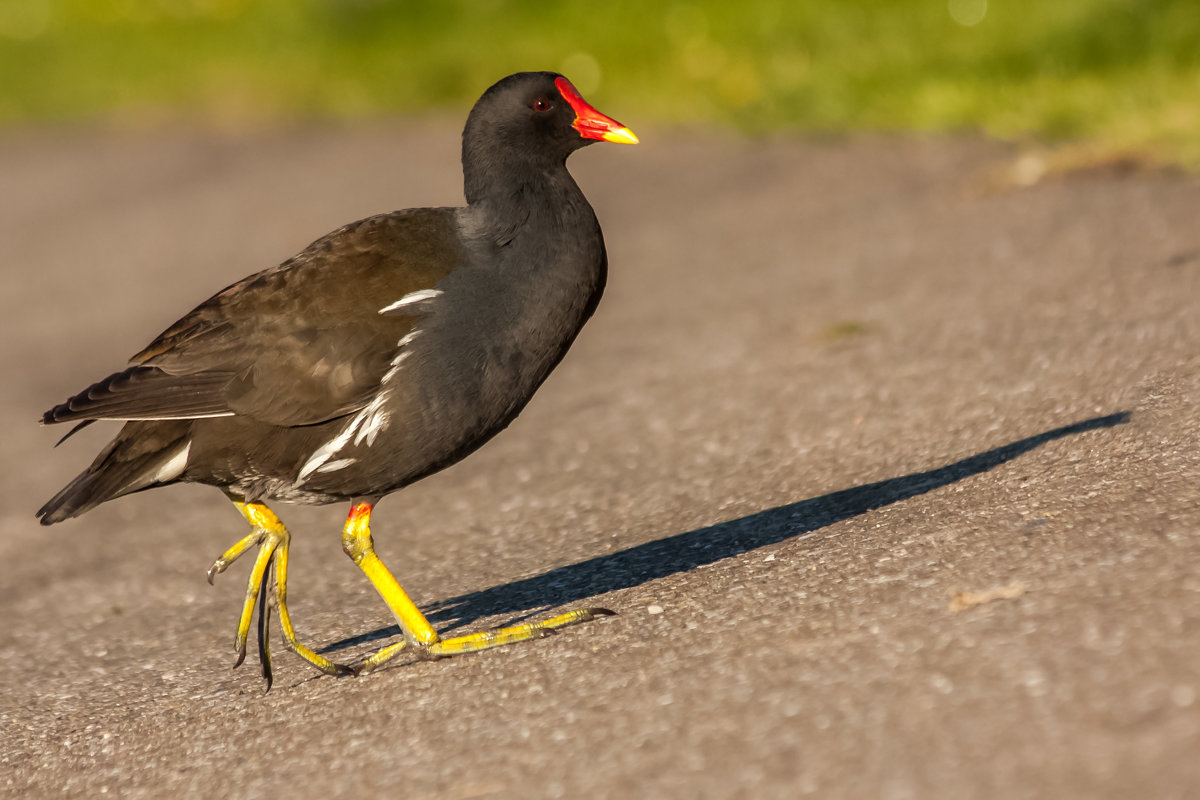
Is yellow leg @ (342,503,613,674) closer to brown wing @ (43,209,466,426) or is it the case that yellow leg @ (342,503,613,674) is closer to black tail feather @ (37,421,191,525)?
brown wing @ (43,209,466,426)

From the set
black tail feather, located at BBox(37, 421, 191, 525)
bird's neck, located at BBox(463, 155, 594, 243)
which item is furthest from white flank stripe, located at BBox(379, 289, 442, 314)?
black tail feather, located at BBox(37, 421, 191, 525)

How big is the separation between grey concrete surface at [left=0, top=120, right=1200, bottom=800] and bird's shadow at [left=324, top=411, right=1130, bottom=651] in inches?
0.8

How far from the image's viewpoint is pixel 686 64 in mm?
14680

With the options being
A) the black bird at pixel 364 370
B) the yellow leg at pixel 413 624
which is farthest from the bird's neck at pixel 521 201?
the yellow leg at pixel 413 624

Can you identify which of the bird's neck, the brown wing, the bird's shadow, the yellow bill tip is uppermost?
the yellow bill tip

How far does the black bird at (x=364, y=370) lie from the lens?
428 centimetres

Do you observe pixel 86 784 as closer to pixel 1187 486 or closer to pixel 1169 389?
pixel 1187 486

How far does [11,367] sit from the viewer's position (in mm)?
9695

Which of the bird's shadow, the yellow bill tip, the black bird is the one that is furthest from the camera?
the yellow bill tip

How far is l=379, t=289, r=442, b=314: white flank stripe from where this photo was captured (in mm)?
4320

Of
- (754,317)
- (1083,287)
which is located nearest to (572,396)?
(754,317)

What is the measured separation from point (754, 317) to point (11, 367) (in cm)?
476

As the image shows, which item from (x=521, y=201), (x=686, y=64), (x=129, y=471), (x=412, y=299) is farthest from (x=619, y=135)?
(x=686, y=64)

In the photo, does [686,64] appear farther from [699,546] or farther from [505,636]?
[505,636]
